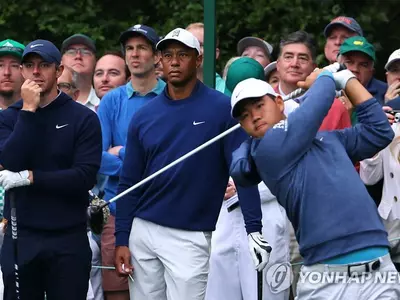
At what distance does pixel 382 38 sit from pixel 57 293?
19.9 ft

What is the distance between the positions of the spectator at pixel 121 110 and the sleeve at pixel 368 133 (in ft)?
8.57

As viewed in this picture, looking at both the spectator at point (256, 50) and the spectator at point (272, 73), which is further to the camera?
the spectator at point (256, 50)

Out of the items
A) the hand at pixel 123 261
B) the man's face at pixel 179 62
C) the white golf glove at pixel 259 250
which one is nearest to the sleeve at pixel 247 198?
the white golf glove at pixel 259 250

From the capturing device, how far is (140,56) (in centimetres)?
984

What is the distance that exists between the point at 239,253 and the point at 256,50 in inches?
94.6

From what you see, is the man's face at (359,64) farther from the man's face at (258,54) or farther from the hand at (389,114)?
the man's face at (258,54)

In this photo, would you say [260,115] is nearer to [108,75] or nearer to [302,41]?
[302,41]

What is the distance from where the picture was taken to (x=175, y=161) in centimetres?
833

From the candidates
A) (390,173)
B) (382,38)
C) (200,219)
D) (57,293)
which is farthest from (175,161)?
(382,38)

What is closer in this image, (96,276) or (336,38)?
(96,276)

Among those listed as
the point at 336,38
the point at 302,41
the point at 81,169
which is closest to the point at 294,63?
the point at 302,41

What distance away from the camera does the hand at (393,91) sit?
9438 millimetres

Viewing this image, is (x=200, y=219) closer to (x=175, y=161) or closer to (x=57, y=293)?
(x=175, y=161)

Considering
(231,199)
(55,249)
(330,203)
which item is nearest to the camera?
(330,203)
